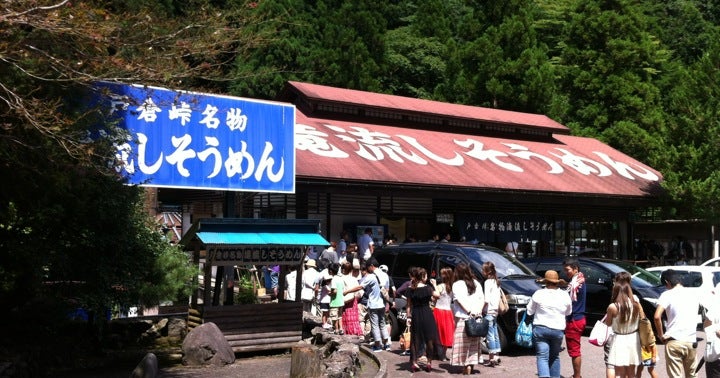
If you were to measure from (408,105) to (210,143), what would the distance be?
1400 cm

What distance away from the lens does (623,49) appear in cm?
3950

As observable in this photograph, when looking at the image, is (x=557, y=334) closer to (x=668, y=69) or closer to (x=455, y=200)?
(x=455, y=200)

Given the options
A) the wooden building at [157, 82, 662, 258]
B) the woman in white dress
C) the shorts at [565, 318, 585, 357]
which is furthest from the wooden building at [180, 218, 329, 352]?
the woman in white dress

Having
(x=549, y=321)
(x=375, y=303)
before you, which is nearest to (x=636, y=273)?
(x=375, y=303)

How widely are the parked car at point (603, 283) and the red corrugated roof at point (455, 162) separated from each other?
5.80 meters

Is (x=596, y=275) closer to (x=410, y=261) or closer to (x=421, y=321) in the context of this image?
(x=410, y=261)

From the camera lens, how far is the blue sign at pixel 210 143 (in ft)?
46.3

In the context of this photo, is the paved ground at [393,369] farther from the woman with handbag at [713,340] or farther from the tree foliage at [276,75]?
the woman with handbag at [713,340]

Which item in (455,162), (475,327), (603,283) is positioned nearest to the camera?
(475,327)

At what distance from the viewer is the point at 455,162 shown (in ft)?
80.8

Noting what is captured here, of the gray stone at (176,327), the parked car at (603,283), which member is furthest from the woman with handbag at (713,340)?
the gray stone at (176,327)

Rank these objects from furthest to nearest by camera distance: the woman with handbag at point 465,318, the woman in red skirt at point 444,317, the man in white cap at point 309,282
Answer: the man in white cap at point 309,282, the woman in red skirt at point 444,317, the woman with handbag at point 465,318

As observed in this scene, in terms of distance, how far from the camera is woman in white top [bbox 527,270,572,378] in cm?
995

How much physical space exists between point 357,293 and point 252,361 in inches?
89.4
